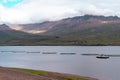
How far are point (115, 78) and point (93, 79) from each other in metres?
7.60

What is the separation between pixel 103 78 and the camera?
311ft

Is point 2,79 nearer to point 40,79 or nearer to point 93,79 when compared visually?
point 40,79

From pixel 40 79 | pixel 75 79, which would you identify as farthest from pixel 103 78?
pixel 40 79

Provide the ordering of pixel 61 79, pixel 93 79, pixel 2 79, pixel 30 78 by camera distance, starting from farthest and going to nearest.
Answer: pixel 93 79 < pixel 61 79 < pixel 30 78 < pixel 2 79

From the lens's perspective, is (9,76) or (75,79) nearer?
(9,76)

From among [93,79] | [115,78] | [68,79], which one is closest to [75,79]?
[68,79]

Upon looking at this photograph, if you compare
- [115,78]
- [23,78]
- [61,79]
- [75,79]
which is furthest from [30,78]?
[115,78]

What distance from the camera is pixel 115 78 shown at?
9312 centimetres

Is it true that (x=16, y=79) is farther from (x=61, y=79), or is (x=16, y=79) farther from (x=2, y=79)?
(x=61, y=79)

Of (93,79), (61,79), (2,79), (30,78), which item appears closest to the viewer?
(2,79)

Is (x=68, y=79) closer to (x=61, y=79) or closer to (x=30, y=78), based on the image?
(x=61, y=79)

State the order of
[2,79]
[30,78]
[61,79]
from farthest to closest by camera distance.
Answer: [61,79]
[30,78]
[2,79]

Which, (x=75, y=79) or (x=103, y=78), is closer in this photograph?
(x=75, y=79)

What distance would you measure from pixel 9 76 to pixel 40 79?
22.6 ft
